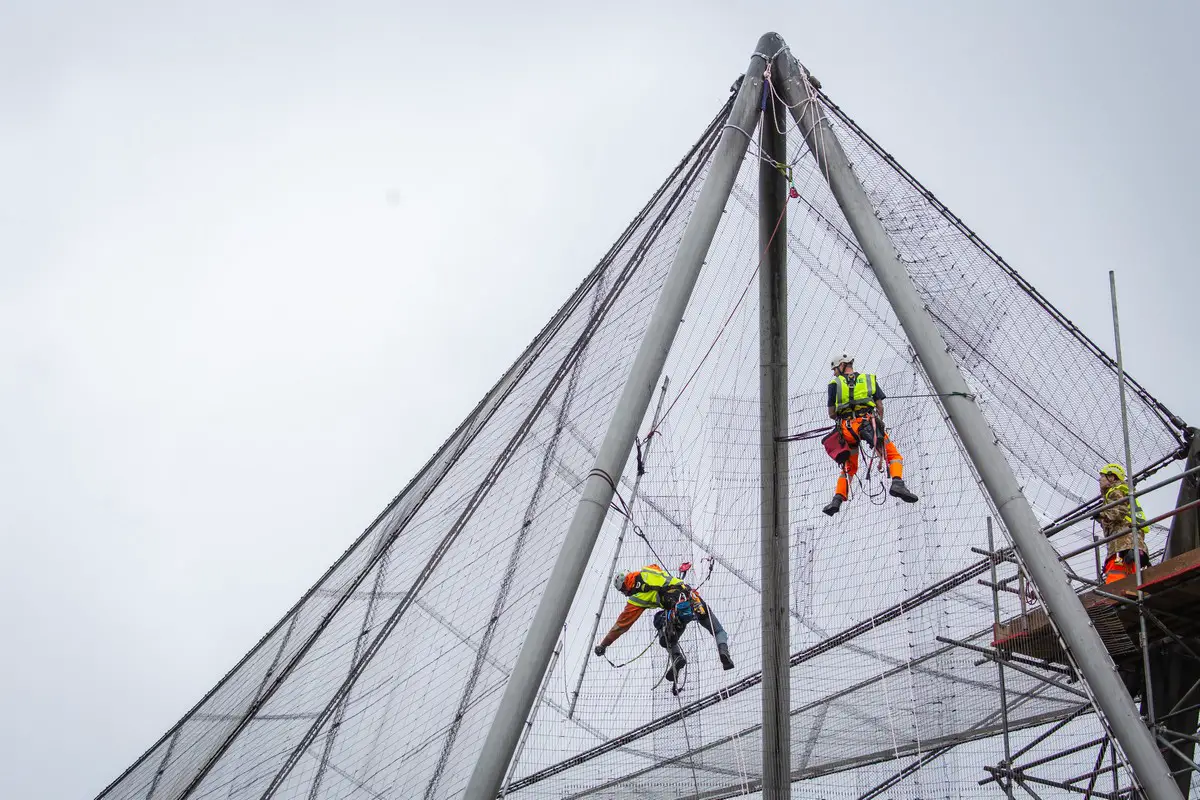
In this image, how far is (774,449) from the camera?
458 inches

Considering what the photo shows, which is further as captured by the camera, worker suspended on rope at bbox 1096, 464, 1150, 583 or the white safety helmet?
the white safety helmet

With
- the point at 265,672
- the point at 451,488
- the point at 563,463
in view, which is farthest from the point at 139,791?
the point at 563,463

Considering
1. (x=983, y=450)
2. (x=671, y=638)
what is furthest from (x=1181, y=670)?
(x=671, y=638)

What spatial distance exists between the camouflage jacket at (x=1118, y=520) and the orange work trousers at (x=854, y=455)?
6.86 ft

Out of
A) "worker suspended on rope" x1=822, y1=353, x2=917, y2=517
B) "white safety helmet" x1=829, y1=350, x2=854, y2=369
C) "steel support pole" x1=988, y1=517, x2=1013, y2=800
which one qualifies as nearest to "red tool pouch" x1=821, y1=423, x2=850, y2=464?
"worker suspended on rope" x1=822, y1=353, x2=917, y2=517

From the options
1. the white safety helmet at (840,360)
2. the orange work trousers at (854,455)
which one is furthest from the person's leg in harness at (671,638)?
the white safety helmet at (840,360)

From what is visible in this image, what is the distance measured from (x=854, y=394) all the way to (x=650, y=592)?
2442mm

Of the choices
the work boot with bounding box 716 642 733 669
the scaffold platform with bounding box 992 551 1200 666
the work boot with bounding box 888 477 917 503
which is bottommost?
the work boot with bounding box 716 642 733 669

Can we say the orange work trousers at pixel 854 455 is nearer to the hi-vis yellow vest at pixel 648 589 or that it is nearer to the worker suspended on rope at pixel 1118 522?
the hi-vis yellow vest at pixel 648 589

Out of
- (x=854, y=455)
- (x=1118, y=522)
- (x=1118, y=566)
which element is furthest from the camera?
(x=1118, y=566)

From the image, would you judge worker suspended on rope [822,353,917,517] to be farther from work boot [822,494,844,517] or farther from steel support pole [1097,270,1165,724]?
steel support pole [1097,270,1165,724]

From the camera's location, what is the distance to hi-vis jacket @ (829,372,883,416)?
1100 cm

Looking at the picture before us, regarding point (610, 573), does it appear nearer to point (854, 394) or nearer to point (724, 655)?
point (724, 655)

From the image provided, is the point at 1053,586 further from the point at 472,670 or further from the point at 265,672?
the point at 265,672
